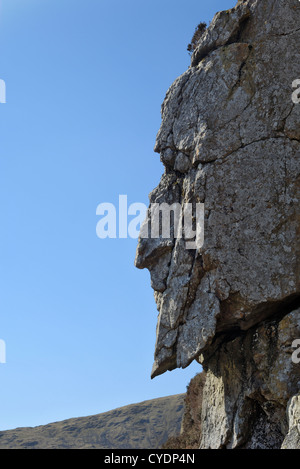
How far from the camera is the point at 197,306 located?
22.3 meters

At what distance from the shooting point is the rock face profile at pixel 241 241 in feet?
68.6

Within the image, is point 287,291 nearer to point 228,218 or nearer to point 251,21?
point 228,218

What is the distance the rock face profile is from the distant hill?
10793cm

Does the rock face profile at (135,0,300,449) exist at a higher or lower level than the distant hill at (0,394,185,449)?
higher

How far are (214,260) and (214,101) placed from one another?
694 centimetres

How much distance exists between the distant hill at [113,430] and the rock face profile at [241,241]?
4249 inches

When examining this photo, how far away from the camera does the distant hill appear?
131500 mm

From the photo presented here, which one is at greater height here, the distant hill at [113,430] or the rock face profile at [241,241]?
the rock face profile at [241,241]

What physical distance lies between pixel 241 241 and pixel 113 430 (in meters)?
131

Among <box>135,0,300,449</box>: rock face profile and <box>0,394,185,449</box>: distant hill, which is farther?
<box>0,394,185,449</box>: distant hill

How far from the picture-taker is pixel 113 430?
142750mm
